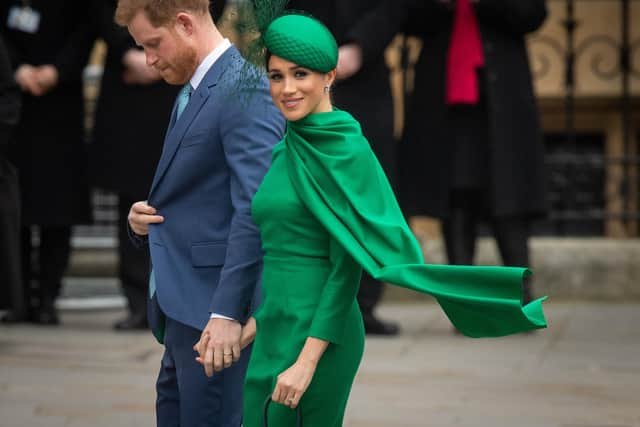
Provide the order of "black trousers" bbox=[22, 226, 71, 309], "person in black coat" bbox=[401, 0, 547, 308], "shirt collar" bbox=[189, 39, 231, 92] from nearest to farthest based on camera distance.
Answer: "shirt collar" bbox=[189, 39, 231, 92] → "person in black coat" bbox=[401, 0, 547, 308] → "black trousers" bbox=[22, 226, 71, 309]

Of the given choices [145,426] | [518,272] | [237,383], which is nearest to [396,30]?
[145,426]

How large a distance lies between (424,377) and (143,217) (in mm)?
2380

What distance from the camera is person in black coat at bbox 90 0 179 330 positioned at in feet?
20.7

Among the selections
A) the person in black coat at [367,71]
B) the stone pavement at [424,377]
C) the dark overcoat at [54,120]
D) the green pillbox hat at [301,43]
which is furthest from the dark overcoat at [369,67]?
the green pillbox hat at [301,43]

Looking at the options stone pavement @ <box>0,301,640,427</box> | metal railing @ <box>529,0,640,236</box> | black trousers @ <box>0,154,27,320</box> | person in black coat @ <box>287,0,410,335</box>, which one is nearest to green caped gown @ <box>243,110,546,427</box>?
stone pavement @ <box>0,301,640,427</box>

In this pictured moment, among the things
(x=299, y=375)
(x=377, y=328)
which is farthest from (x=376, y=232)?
(x=377, y=328)

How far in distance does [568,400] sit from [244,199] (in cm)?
225

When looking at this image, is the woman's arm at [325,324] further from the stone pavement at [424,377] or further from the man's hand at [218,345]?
the stone pavement at [424,377]

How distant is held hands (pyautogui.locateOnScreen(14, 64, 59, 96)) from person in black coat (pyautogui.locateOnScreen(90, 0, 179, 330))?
236 mm

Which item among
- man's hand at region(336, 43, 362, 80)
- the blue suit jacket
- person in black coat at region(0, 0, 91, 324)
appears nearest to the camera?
the blue suit jacket

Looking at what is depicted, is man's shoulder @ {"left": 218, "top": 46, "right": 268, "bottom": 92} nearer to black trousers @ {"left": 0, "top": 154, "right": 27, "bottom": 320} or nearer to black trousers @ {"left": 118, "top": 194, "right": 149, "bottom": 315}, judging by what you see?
black trousers @ {"left": 0, "top": 154, "right": 27, "bottom": 320}

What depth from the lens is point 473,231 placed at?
6492 mm

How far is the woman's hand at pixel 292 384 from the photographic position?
2.64m

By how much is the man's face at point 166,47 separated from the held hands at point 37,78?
11.1 feet
